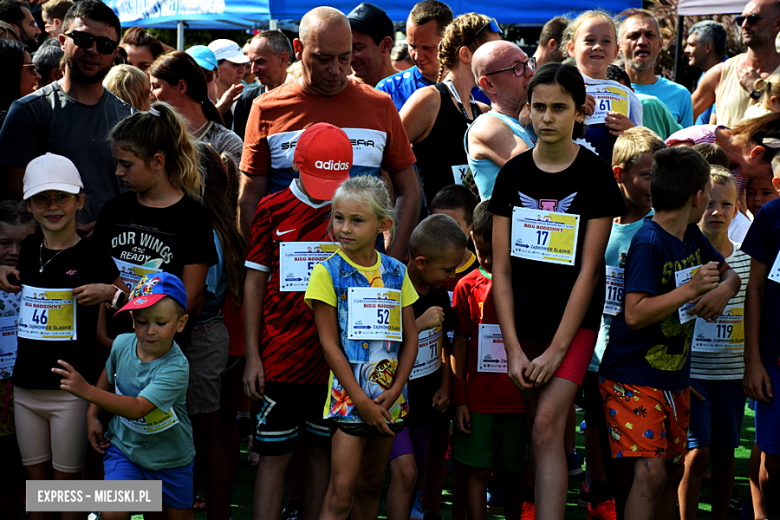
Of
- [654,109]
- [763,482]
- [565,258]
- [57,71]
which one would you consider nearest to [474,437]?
[565,258]

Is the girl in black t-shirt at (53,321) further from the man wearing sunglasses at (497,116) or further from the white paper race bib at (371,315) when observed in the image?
the man wearing sunglasses at (497,116)

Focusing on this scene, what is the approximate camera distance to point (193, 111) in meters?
4.61

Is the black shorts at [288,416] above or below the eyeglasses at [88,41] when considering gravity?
below

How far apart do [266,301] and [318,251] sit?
12.9 inches

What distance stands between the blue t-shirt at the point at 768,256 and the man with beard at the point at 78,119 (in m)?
3.08

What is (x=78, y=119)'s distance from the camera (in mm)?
3811

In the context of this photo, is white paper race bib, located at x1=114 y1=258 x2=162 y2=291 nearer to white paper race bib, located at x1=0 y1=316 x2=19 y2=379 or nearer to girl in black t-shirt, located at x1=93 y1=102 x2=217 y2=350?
girl in black t-shirt, located at x1=93 y1=102 x2=217 y2=350

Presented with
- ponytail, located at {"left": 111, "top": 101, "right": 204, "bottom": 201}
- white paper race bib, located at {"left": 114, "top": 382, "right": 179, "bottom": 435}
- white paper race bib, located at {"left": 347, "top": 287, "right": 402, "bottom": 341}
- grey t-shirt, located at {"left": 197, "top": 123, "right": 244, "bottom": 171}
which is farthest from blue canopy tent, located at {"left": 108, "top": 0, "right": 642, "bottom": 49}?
white paper race bib, located at {"left": 114, "top": 382, "right": 179, "bottom": 435}

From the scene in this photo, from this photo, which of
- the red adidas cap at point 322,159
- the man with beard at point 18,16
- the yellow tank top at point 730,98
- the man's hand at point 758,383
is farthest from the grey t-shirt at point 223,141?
the yellow tank top at point 730,98

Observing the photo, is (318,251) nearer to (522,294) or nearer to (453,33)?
(522,294)

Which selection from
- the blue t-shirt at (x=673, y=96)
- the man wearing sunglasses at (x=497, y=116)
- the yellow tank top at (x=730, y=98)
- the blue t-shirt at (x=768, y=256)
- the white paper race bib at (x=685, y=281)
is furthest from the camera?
the yellow tank top at (x=730, y=98)

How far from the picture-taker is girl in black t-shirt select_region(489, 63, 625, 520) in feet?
10.2

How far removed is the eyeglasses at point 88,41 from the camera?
3811 millimetres

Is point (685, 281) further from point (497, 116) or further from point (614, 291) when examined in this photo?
point (497, 116)
